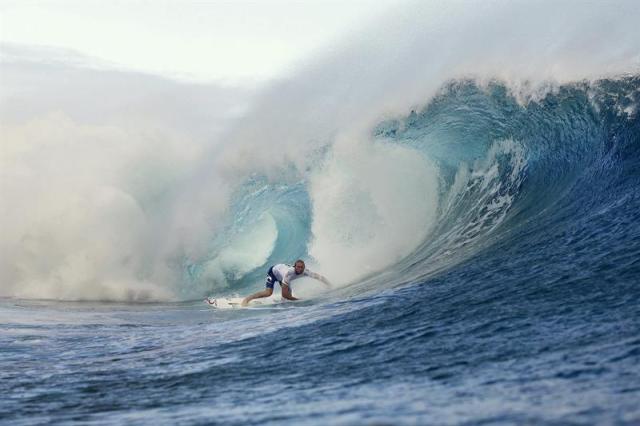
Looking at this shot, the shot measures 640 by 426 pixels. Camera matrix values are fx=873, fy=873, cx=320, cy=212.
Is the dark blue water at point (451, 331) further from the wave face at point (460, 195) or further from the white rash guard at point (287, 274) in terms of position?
the white rash guard at point (287, 274)

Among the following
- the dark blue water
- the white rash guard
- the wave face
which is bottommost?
the dark blue water

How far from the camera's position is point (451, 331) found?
7.04m

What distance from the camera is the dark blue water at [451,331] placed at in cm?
494

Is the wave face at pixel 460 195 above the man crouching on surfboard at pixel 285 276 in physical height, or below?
above

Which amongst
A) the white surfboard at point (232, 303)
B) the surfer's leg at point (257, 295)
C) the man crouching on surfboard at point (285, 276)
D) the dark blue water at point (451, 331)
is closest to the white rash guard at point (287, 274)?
the man crouching on surfboard at point (285, 276)

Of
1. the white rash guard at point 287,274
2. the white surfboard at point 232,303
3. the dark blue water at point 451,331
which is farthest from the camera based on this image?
the white rash guard at point 287,274

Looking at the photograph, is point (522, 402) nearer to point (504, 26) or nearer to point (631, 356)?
point (631, 356)

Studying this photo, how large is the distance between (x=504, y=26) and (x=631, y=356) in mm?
14462

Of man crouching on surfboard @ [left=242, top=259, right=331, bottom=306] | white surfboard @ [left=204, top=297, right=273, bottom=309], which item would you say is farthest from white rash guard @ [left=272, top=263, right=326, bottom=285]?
white surfboard @ [left=204, top=297, right=273, bottom=309]

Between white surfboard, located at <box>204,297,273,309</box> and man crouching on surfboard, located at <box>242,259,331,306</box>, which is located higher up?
man crouching on surfboard, located at <box>242,259,331,306</box>

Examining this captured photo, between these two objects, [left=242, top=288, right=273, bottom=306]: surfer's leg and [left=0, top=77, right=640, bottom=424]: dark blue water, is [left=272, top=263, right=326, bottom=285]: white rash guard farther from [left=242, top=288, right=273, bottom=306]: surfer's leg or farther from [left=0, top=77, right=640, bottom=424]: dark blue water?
[left=0, top=77, right=640, bottom=424]: dark blue water

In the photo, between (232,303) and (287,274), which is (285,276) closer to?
(287,274)

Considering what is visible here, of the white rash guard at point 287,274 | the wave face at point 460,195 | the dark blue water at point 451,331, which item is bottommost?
the dark blue water at point 451,331

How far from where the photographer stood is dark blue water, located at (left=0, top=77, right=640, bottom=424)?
16.2 ft
